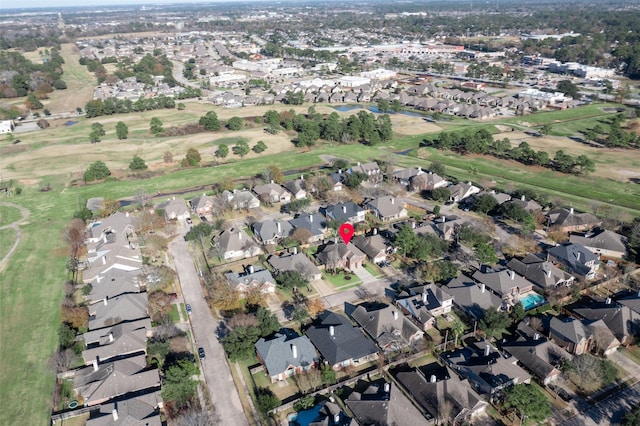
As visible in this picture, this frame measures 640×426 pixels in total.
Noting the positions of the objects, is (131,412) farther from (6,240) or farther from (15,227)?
(15,227)

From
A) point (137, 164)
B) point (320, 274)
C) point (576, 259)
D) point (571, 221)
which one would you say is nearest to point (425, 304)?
point (320, 274)

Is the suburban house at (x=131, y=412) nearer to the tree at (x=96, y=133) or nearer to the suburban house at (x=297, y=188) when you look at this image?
the suburban house at (x=297, y=188)

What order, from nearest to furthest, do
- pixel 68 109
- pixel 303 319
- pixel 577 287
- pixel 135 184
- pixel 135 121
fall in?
pixel 303 319
pixel 577 287
pixel 135 184
pixel 135 121
pixel 68 109

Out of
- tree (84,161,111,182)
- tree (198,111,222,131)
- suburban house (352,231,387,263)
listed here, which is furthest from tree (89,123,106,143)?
suburban house (352,231,387,263)

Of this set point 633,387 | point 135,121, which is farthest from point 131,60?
point 633,387

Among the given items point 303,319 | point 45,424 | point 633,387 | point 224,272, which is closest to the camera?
point 45,424

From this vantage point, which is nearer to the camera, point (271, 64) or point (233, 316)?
point (233, 316)

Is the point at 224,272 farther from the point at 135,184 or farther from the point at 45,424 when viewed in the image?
the point at 135,184
